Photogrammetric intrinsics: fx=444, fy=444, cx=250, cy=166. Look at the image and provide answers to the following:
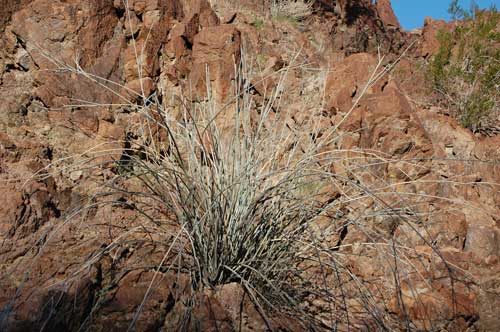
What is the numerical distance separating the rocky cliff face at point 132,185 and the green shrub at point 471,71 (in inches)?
19.3

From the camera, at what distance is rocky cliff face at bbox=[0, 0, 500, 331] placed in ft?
5.82

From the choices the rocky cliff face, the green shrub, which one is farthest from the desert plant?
the green shrub

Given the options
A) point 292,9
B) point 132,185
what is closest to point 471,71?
point 292,9

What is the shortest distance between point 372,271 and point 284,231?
0.75m

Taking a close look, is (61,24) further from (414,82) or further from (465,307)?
(414,82)

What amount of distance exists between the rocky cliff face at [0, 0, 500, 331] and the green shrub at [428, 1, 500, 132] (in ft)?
1.61

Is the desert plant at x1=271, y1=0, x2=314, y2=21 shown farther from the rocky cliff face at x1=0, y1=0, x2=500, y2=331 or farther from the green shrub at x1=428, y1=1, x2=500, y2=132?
the green shrub at x1=428, y1=1, x2=500, y2=132

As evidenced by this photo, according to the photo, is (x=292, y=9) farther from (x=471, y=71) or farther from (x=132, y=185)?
(x=132, y=185)

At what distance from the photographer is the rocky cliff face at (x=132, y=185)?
178 cm

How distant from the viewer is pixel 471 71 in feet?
17.8

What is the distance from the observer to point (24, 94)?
287 cm

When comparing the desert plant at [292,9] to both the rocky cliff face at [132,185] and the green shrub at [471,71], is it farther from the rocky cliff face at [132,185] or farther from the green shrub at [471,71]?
the green shrub at [471,71]

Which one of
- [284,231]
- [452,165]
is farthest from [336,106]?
[284,231]

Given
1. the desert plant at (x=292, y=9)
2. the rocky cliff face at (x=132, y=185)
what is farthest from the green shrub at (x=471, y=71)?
the desert plant at (x=292, y=9)
